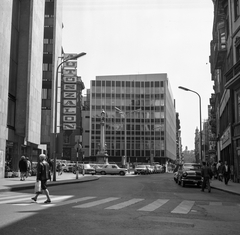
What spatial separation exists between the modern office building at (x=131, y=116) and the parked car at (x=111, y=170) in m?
48.0

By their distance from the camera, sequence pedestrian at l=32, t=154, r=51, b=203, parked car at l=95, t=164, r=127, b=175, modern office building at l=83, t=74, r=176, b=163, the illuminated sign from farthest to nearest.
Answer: modern office building at l=83, t=74, r=176, b=163, parked car at l=95, t=164, r=127, b=175, the illuminated sign, pedestrian at l=32, t=154, r=51, b=203

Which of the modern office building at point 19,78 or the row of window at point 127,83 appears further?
the row of window at point 127,83

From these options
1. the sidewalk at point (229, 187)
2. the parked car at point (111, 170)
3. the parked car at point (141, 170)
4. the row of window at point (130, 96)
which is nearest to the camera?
the sidewalk at point (229, 187)

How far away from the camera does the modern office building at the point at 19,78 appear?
2638 cm

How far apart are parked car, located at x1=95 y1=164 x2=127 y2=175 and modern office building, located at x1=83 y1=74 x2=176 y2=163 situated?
157 ft

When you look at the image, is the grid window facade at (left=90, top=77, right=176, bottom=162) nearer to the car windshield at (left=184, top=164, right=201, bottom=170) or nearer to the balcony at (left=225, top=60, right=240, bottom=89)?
the balcony at (left=225, top=60, right=240, bottom=89)

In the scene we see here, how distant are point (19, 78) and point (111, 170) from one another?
23666 millimetres

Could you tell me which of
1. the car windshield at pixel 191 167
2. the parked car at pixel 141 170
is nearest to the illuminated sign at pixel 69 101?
the car windshield at pixel 191 167

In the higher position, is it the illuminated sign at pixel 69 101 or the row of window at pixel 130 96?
the row of window at pixel 130 96

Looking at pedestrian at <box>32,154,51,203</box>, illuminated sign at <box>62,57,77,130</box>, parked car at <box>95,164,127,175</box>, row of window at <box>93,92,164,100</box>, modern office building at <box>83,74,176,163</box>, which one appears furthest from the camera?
row of window at <box>93,92,164,100</box>

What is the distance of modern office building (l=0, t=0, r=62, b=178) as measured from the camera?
86.5ft

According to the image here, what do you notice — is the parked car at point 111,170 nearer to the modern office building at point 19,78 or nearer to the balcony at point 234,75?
the modern office building at point 19,78

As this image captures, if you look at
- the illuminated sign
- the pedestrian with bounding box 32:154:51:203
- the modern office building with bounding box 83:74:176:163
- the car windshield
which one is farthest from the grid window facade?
the pedestrian with bounding box 32:154:51:203

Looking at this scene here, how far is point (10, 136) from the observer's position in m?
28.5
